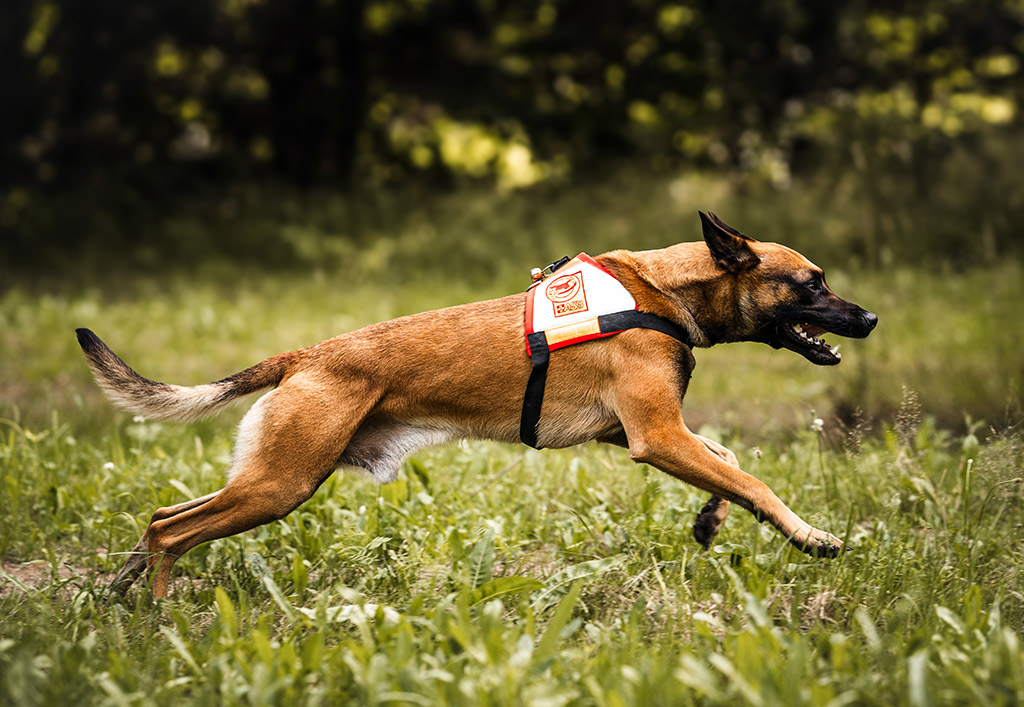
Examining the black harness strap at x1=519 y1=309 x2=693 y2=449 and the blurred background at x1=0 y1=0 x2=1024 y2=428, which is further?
the blurred background at x1=0 y1=0 x2=1024 y2=428

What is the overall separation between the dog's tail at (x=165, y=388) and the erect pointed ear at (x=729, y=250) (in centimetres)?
180

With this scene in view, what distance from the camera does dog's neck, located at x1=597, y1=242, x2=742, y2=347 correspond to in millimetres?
3707

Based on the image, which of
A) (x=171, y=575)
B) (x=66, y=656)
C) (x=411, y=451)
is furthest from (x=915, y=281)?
(x=66, y=656)

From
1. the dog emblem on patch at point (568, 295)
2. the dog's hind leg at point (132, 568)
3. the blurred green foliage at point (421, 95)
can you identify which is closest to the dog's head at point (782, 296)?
the dog emblem on patch at point (568, 295)

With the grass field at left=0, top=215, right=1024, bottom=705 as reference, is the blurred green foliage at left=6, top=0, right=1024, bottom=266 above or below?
above

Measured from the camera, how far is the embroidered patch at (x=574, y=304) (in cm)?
362

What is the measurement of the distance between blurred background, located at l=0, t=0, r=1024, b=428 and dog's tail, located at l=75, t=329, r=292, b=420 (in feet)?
18.9

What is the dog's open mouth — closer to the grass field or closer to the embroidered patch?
the grass field

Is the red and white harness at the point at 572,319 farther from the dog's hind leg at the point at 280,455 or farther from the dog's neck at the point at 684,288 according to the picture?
the dog's hind leg at the point at 280,455

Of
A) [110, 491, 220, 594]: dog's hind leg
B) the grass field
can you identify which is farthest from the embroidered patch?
[110, 491, 220, 594]: dog's hind leg

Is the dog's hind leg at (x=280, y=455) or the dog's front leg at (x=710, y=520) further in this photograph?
the dog's front leg at (x=710, y=520)

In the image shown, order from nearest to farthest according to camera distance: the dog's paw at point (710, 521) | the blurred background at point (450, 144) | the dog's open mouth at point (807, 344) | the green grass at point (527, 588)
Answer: the green grass at point (527, 588) → the dog's open mouth at point (807, 344) → the dog's paw at point (710, 521) → the blurred background at point (450, 144)

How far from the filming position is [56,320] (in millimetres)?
9641

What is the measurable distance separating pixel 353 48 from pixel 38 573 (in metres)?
13.9
